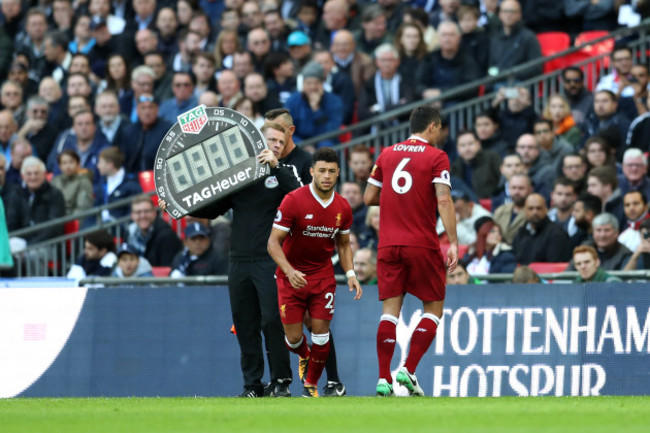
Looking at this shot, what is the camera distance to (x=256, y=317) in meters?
11.0

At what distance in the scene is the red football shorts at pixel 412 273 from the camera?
10.4m

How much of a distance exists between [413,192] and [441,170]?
0.93 ft

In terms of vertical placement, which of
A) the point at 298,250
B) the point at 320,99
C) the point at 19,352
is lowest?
the point at 19,352

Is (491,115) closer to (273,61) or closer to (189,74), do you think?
(273,61)

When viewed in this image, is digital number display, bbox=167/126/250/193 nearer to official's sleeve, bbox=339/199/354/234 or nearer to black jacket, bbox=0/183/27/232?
official's sleeve, bbox=339/199/354/234

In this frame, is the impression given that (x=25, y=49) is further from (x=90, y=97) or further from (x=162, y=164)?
(x=162, y=164)

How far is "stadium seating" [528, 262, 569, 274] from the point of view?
47.2 feet

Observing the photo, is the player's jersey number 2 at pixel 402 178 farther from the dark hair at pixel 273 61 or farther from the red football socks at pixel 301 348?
the dark hair at pixel 273 61

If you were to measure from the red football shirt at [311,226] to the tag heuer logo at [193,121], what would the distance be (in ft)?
3.84

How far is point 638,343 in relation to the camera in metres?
12.2

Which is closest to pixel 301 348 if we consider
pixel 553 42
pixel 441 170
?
pixel 441 170

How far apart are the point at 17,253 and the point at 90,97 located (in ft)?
15.3

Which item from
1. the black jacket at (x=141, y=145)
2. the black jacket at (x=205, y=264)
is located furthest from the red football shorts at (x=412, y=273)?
the black jacket at (x=141, y=145)

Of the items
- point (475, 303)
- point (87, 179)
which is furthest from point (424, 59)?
point (475, 303)
